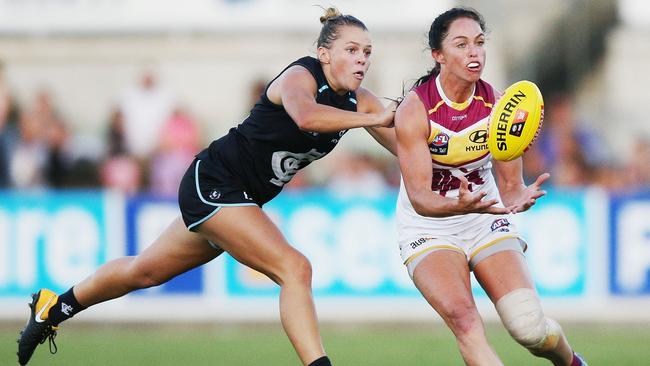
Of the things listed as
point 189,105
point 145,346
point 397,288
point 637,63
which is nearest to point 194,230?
point 145,346

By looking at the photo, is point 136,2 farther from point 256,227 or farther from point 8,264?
point 256,227

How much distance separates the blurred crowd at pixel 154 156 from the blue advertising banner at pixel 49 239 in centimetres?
104

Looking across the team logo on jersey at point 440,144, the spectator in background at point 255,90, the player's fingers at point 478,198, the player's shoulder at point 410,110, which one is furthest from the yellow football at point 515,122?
the spectator in background at point 255,90

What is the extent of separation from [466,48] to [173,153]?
6780 mm

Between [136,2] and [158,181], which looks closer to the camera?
[158,181]

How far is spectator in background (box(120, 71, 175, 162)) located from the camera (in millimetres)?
13297

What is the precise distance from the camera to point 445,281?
265 inches

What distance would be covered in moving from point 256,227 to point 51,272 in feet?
16.8

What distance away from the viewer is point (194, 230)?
732 cm

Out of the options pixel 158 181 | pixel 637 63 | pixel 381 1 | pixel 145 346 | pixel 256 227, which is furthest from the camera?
pixel 637 63

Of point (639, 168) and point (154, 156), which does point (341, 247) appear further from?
point (639, 168)

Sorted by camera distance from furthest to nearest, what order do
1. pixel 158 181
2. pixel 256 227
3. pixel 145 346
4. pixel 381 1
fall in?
1. pixel 381 1
2. pixel 158 181
3. pixel 145 346
4. pixel 256 227

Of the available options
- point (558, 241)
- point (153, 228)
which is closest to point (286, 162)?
point (153, 228)

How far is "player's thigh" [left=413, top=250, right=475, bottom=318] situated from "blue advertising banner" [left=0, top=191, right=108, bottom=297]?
217 inches
